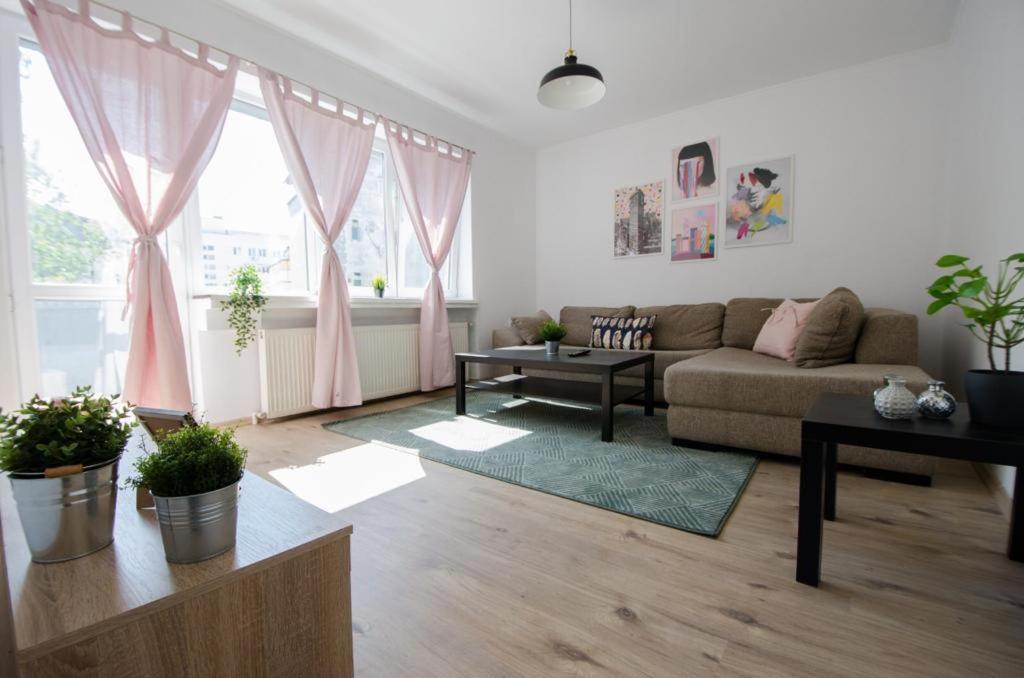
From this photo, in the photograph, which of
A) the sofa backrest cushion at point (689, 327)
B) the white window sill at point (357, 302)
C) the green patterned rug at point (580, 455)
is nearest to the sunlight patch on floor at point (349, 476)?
the green patterned rug at point (580, 455)

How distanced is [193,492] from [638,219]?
14.5 ft

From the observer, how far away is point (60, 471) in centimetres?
64

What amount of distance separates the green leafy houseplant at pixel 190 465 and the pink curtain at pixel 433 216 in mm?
3241

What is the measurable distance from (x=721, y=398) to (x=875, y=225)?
2.33m

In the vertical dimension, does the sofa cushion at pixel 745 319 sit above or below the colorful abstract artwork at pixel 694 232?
below

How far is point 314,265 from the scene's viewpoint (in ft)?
11.2

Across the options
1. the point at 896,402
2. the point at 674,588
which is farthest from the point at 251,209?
the point at 896,402

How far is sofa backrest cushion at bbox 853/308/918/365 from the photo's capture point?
2.50 metres

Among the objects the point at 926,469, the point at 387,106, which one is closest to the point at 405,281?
the point at 387,106

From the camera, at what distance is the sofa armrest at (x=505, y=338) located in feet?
13.7

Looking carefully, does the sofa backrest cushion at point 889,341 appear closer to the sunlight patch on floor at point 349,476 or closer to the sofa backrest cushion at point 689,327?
the sofa backrest cushion at point 689,327

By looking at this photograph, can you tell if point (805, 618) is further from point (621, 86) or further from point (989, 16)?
point (621, 86)

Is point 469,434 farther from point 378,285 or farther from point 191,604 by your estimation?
point 191,604

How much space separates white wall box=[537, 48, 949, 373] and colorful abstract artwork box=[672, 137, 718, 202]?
8cm
